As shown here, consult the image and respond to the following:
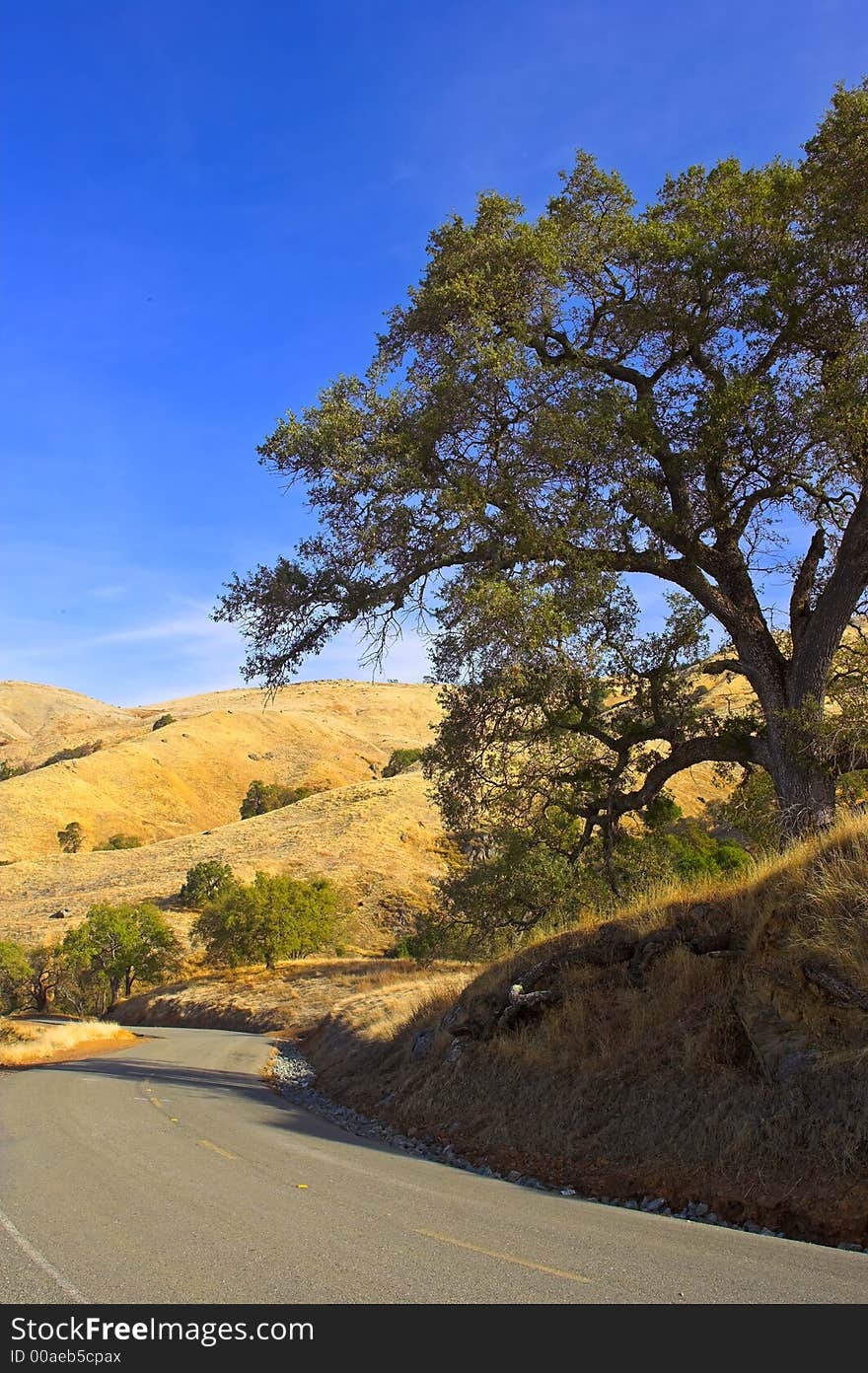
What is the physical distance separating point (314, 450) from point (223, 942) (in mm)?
46110

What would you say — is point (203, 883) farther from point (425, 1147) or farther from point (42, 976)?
point (425, 1147)

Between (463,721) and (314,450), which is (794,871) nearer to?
(463,721)

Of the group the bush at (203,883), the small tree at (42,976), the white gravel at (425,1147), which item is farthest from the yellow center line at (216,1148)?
the bush at (203,883)

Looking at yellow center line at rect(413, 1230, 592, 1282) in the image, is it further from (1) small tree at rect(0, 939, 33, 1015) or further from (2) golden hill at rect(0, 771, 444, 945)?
(2) golden hill at rect(0, 771, 444, 945)

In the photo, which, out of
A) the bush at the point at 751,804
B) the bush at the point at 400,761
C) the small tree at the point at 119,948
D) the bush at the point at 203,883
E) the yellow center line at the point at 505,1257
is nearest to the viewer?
the yellow center line at the point at 505,1257

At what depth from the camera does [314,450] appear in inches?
543

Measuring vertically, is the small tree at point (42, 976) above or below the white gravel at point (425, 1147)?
below

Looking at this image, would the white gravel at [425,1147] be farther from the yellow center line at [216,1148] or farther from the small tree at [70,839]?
the small tree at [70,839]

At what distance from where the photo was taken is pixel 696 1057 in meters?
9.30

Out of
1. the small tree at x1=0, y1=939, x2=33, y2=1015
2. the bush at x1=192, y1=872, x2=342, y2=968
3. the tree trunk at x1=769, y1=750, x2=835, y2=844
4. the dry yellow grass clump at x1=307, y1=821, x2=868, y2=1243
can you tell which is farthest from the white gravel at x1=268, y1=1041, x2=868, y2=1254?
the small tree at x1=0, y1=939, x2=33, y2=1015

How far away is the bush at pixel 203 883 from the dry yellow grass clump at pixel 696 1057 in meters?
51.9

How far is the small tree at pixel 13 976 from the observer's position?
5181 cm
